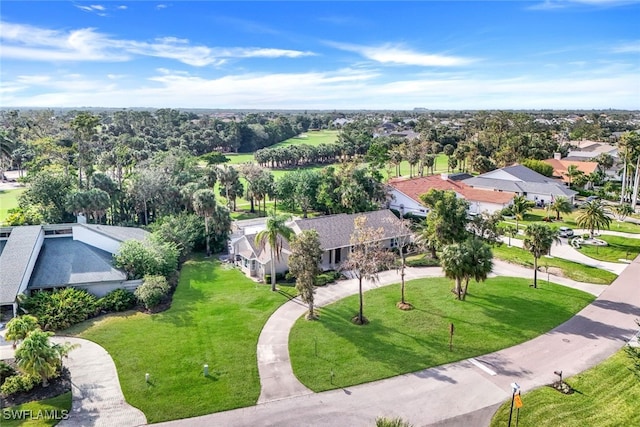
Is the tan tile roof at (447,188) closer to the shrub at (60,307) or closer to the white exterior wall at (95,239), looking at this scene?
the white exterior wall at (95,239)

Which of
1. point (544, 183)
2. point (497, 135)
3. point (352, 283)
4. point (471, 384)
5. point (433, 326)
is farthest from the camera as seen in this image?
point (497, 135)

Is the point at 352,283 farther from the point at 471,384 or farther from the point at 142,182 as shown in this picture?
the point at 142,182

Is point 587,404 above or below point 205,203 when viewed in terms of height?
below

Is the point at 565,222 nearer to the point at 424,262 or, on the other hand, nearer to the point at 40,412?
the point at 424,262

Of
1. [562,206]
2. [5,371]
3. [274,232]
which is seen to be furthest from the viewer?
[562,206]

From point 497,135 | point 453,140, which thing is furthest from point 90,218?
point 453,140

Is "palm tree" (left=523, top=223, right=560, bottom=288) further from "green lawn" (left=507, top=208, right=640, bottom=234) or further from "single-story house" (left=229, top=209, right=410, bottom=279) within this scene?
"green lawn" (left=507, top=208, right=640, bottom=234)

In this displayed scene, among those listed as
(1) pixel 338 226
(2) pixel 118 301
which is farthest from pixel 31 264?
(1) pixel 338 226
